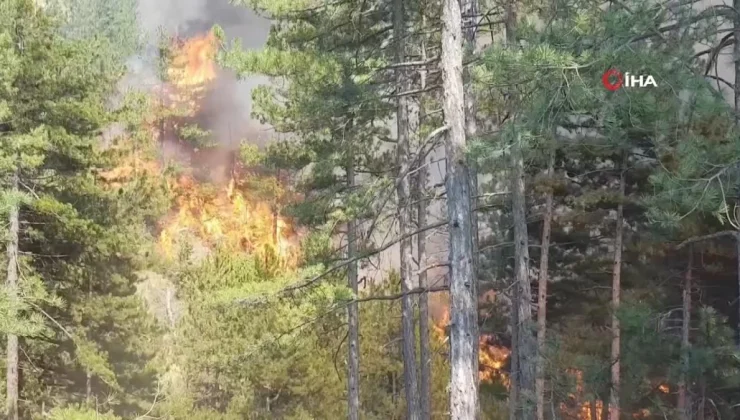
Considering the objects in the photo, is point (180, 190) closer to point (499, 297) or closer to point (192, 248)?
point (192, 248)

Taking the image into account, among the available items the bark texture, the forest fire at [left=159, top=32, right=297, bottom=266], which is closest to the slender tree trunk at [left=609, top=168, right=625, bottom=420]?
the bark texture

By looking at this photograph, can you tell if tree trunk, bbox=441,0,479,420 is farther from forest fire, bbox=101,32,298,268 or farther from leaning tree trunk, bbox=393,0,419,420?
forest fire, bbox=101,32,298,268

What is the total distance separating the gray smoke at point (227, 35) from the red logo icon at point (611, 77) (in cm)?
2019

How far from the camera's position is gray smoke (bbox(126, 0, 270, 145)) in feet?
80.8

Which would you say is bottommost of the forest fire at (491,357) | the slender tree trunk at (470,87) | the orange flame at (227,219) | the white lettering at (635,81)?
the forest fire at (491,357)

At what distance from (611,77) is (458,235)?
168cm

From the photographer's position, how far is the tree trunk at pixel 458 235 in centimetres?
520

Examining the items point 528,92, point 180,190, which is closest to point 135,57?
point 180,190

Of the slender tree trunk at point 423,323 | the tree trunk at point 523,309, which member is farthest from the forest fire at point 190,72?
the tree trunk at point 523,309

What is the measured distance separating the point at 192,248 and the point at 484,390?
43.0ft

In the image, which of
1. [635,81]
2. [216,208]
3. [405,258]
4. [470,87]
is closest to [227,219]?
[216,208]

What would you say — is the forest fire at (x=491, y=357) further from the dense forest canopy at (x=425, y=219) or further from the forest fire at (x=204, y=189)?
the forest fire at (x=204, y=189)

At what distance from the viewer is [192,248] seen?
23.6m

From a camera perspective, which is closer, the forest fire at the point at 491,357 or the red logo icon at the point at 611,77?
the red logo icon at the point at 611,77
